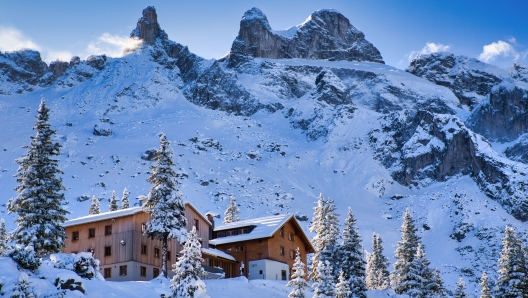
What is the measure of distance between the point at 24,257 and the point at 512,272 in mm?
39189

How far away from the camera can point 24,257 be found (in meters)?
25.0

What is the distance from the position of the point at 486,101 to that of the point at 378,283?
134948 mm

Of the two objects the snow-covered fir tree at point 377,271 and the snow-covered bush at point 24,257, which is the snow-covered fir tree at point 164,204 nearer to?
the snow-covered bush at point 24,257

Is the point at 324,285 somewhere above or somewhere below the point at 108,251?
below

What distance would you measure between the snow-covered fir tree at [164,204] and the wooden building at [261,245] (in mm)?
13302

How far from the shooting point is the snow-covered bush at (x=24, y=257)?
24984 millimetres

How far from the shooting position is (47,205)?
36250 mm

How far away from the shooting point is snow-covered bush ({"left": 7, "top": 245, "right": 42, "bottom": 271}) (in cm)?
2498

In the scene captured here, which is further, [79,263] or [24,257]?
[79,263]

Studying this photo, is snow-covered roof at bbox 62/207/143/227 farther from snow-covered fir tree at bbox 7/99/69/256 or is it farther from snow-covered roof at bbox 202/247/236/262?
snow-covered fir tree at bbox 7/99/69/256

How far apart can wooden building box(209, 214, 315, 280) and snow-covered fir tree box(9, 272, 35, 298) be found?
33121 mm

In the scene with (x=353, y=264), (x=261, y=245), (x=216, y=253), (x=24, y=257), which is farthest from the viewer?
(x=261, y=245)

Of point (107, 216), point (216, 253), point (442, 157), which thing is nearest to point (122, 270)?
point (107, 216)

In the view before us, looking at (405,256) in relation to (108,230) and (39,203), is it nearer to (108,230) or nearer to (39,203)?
(108,230)
